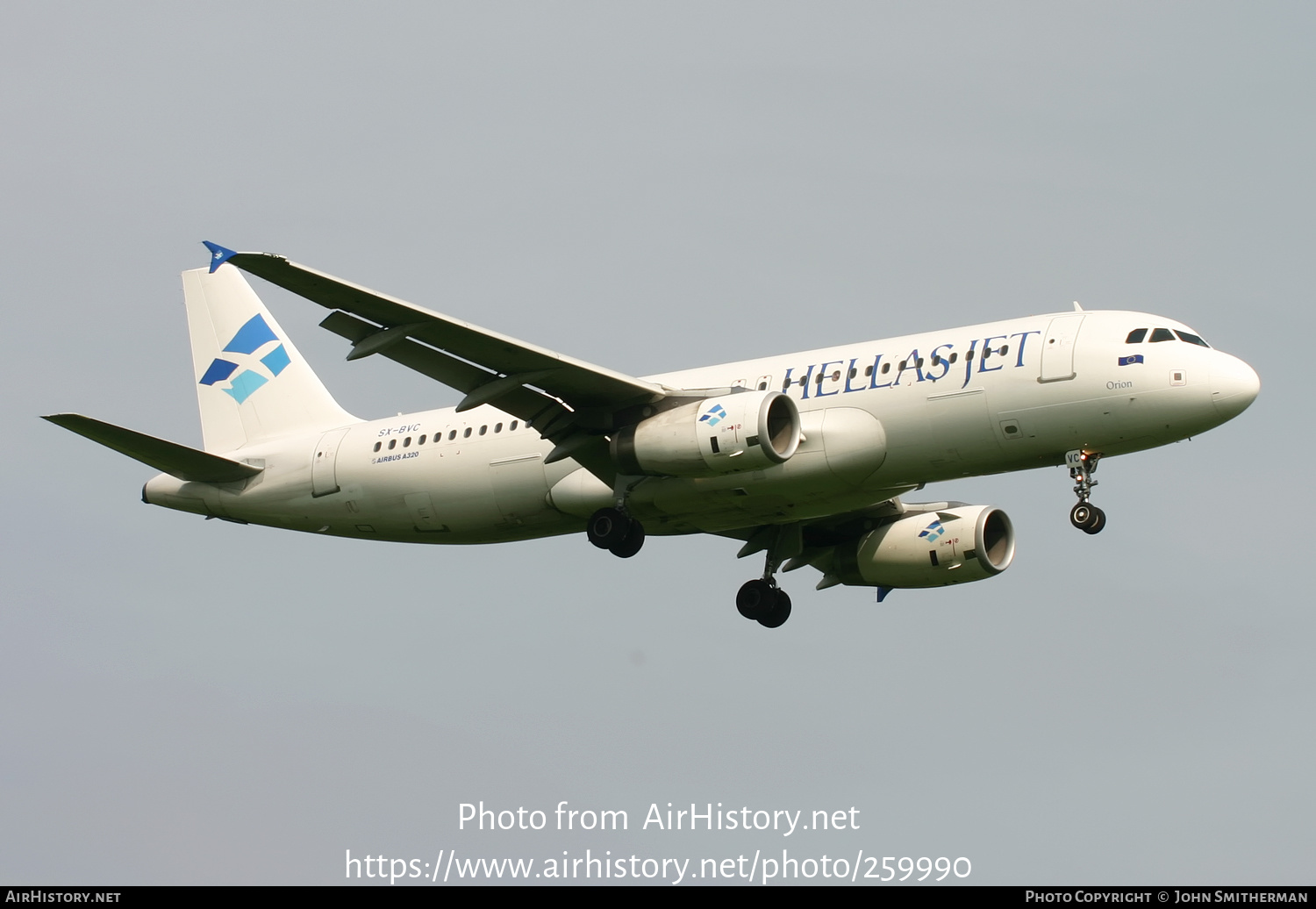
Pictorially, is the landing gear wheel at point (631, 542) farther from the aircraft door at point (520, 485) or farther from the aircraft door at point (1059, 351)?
the aircraft door at point (1059, 351)

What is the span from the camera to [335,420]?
41.9 meters

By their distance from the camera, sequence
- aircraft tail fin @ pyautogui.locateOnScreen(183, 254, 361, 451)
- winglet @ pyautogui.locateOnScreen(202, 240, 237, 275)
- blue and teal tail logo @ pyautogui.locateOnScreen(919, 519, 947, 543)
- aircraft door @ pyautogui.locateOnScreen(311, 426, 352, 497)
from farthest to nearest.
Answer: aircraft tail fin @ pyautogui.locateOnScreen(183, 254, 361, 451) → blue and teal tail logo @ pyautogui.locateOnScreen(919, 519, 947, 543) → aircraft door @ pyautogui.locateOnScreen(311, 426, 352, 497) → winglet @ pyautogui.locateOnScreen(202, 240, 237, 275)

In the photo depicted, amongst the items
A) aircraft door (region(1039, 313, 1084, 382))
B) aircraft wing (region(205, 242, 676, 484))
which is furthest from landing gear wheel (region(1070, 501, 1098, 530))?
aircraft wing (region(205, 242, 676, 484))

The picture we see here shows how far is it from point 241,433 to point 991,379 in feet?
62.5

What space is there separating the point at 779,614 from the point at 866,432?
8584mm

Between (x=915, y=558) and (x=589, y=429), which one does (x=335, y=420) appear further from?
(x=915, y=558)

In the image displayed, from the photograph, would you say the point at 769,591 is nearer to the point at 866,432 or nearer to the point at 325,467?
the point at 866,432

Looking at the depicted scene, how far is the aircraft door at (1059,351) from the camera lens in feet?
109

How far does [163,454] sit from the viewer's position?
39.0 metres

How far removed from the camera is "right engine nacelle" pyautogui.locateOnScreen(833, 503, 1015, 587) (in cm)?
3956

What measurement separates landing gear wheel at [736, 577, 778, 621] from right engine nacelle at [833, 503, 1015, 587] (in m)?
1.84

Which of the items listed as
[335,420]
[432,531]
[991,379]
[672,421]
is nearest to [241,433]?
[335,420]

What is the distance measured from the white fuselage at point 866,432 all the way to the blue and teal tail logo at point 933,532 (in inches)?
172

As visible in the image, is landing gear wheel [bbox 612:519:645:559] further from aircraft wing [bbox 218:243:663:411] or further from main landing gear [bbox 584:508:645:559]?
aircraft wing [bbox 218:243:663:411]
